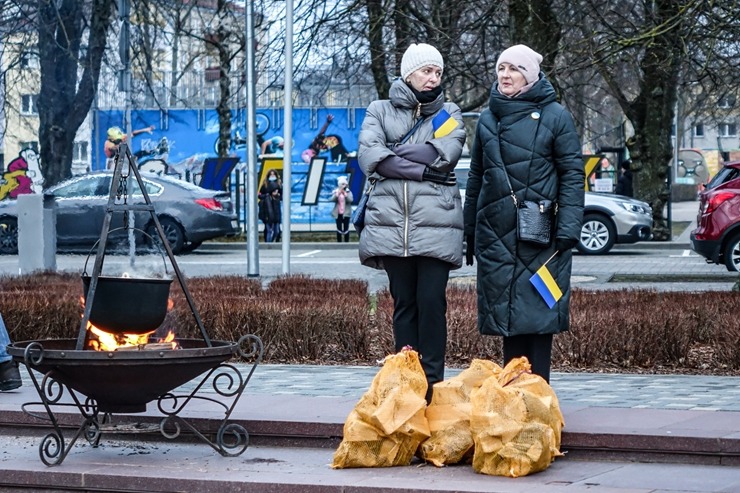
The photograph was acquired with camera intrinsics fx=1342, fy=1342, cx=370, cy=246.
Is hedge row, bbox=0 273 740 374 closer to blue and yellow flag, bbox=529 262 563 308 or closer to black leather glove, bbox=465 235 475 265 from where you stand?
black leather glove, bbox=465 235 475 265

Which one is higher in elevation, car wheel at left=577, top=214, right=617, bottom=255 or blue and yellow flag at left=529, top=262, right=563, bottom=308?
blue and yellow flag at left=529, top=262, right=563, bottom=308

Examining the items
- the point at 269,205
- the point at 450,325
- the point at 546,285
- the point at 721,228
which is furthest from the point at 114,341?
the point at 269,205

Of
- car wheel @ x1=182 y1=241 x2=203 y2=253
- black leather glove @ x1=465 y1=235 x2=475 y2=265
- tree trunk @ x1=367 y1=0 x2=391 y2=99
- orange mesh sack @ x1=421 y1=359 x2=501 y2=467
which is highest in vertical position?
tree trunk @ x1=367 y1=0 x2=391 y2=99

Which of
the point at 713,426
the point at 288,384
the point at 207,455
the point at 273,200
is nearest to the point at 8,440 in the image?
the point at 207,455

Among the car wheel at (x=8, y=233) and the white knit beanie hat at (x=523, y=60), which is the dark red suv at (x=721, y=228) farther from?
the car wheel at (x=8, y=233)

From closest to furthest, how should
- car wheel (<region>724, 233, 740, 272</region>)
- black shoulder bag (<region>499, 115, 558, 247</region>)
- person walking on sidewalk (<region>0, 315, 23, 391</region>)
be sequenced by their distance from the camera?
1. black shoulder bag (<region>499, 115, 558, 247</region>)
2. person walking on sidewalk (<region>0, 315, 23, 391</region>)
3. car wheel (<region>724, 233, 740, 272</region>)

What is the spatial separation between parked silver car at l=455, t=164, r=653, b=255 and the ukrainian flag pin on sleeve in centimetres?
1919

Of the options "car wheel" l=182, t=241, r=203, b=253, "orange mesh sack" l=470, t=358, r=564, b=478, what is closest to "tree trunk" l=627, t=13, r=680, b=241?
"car wheel" l=182, t=241, r=203, b=253

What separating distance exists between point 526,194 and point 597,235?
19627mm

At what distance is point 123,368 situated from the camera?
19.8 feet

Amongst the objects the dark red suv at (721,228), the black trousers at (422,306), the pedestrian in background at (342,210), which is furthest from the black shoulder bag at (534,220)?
the pedestrian in background at (342,210)

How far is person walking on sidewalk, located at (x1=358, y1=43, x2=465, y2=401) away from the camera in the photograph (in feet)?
21.2

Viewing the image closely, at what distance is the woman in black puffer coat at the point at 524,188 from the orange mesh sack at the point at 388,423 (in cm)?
59

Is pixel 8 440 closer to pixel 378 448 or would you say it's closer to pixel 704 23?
pixel 378 448
